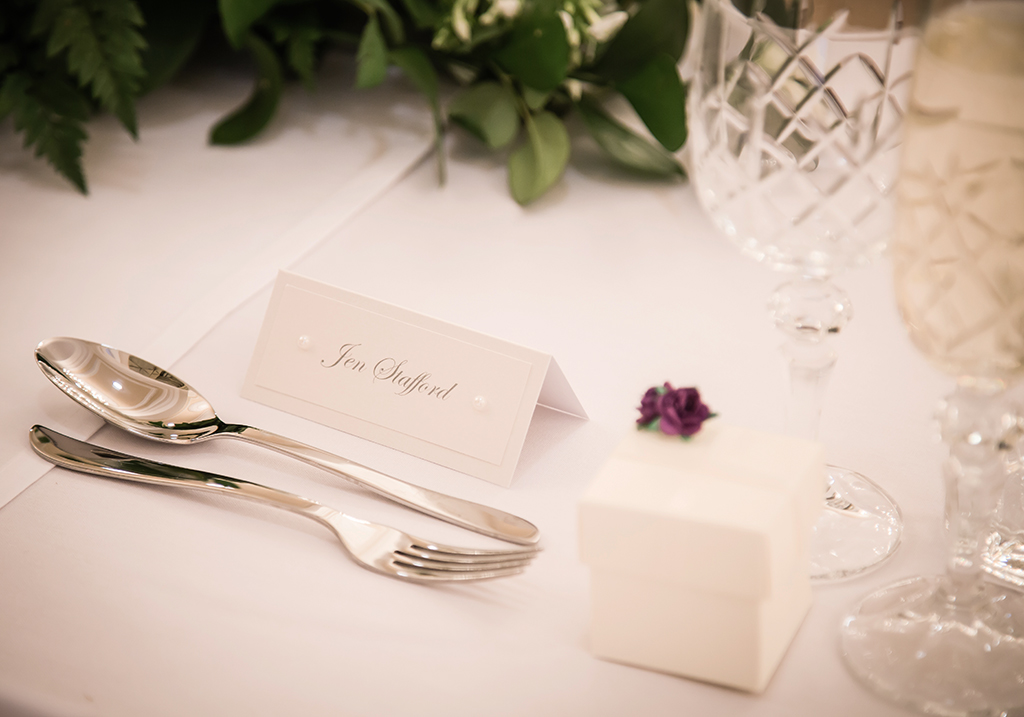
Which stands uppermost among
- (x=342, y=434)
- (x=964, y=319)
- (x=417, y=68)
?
(x=964, y=319)

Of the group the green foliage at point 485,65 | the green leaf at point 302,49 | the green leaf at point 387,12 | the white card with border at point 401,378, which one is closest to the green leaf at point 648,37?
the green foliage at point 485,65

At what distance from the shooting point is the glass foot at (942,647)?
0.43 m

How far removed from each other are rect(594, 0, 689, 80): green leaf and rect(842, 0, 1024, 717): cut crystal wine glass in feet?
2.10

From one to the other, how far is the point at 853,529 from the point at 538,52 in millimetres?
601

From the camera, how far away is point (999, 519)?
541 millimetres

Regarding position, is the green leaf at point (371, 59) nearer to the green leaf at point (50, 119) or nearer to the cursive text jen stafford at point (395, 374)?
the green leaf at point (50, 119)

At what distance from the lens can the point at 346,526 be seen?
1.77ft

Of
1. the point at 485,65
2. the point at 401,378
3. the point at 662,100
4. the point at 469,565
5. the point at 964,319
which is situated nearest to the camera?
the point at 964,319

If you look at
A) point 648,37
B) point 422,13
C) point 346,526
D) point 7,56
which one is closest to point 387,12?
point 422,13

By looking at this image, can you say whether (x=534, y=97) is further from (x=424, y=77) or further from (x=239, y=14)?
(x=239, y=14)

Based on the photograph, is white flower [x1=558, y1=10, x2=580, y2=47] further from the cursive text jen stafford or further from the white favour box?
the white favour box

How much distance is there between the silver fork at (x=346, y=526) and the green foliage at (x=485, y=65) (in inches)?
18.6

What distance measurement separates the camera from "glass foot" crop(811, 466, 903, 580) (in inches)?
20.6

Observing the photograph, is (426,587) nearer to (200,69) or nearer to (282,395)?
(282,395)
